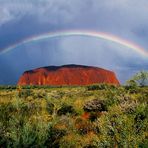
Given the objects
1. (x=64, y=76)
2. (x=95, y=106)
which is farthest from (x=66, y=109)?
(x=64, y=76)

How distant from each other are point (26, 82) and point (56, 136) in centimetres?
15402

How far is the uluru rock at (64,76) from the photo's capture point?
535 ft

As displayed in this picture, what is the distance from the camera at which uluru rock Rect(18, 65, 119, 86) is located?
16312cm

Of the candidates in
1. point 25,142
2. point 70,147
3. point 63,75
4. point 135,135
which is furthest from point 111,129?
point 63,75

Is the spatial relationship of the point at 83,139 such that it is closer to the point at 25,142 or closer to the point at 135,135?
the point at 25,142

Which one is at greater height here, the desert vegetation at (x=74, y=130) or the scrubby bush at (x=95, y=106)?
the scrubby bush at (x=95, y=106)

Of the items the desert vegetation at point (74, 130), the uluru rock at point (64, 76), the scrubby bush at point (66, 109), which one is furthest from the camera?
the uluru rock at point (64, 76)

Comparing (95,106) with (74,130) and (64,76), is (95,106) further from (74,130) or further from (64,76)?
(64,76)

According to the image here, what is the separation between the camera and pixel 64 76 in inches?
6457

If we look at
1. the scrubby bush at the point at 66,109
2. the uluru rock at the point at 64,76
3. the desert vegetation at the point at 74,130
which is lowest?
the desert vegetation at the point at 74,130

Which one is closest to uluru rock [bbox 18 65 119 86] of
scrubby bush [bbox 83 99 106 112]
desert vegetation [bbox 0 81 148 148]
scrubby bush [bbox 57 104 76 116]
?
scrubby bush [bbox 83 99 106 112]

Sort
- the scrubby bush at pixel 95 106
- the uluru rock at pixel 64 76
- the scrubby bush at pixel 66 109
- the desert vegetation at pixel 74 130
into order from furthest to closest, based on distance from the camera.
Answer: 1. the uluru rock at pixel 64 76
2. the scrubby bush at pixel 95 106
3. the scrubby bush at pixel 66 109
4. the desert vegetation at pixel 74 130

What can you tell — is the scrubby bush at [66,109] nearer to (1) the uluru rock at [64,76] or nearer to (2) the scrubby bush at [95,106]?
(2) the scrubby bush at [95,106]

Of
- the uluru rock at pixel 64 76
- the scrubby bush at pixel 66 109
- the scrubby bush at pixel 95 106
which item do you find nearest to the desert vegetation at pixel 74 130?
the scrubby bush at pixel 95 106
